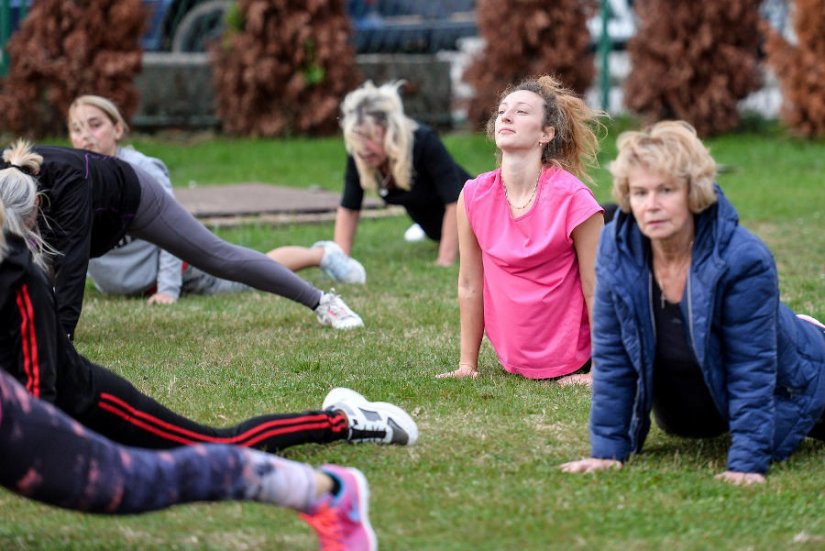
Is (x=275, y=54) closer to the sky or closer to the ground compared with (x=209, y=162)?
closer to the sky

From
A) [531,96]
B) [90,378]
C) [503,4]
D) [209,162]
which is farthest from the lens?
[503,4]

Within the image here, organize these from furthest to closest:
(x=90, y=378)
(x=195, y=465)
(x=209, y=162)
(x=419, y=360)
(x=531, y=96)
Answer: (x=209, y=162) → (x=419, y=360) → (x=531, y=96) → (x=90, y=378) → (x=195, y=465)

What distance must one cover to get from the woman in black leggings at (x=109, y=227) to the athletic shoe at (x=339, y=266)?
3.88ft

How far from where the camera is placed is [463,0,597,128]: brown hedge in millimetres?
14062

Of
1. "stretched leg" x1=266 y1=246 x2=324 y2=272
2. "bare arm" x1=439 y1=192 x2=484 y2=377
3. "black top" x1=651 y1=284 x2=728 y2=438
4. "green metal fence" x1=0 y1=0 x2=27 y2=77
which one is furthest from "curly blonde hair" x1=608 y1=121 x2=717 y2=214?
"green metal fence" x1=0 y1=0 x2=27 y2=77

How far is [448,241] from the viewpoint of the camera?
8.39 meters

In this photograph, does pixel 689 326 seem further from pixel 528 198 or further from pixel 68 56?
pixel 68 56

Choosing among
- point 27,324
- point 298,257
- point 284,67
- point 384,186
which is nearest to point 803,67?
point 284,67

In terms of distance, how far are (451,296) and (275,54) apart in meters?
7.58

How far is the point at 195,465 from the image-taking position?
2924mm

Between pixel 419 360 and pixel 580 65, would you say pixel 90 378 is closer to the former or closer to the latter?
pixel 419 360

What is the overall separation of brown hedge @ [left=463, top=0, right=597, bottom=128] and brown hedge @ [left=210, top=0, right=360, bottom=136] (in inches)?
60.2

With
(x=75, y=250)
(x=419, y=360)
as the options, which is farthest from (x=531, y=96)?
(x=75, y=250)

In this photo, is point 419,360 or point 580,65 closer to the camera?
point 419,360
